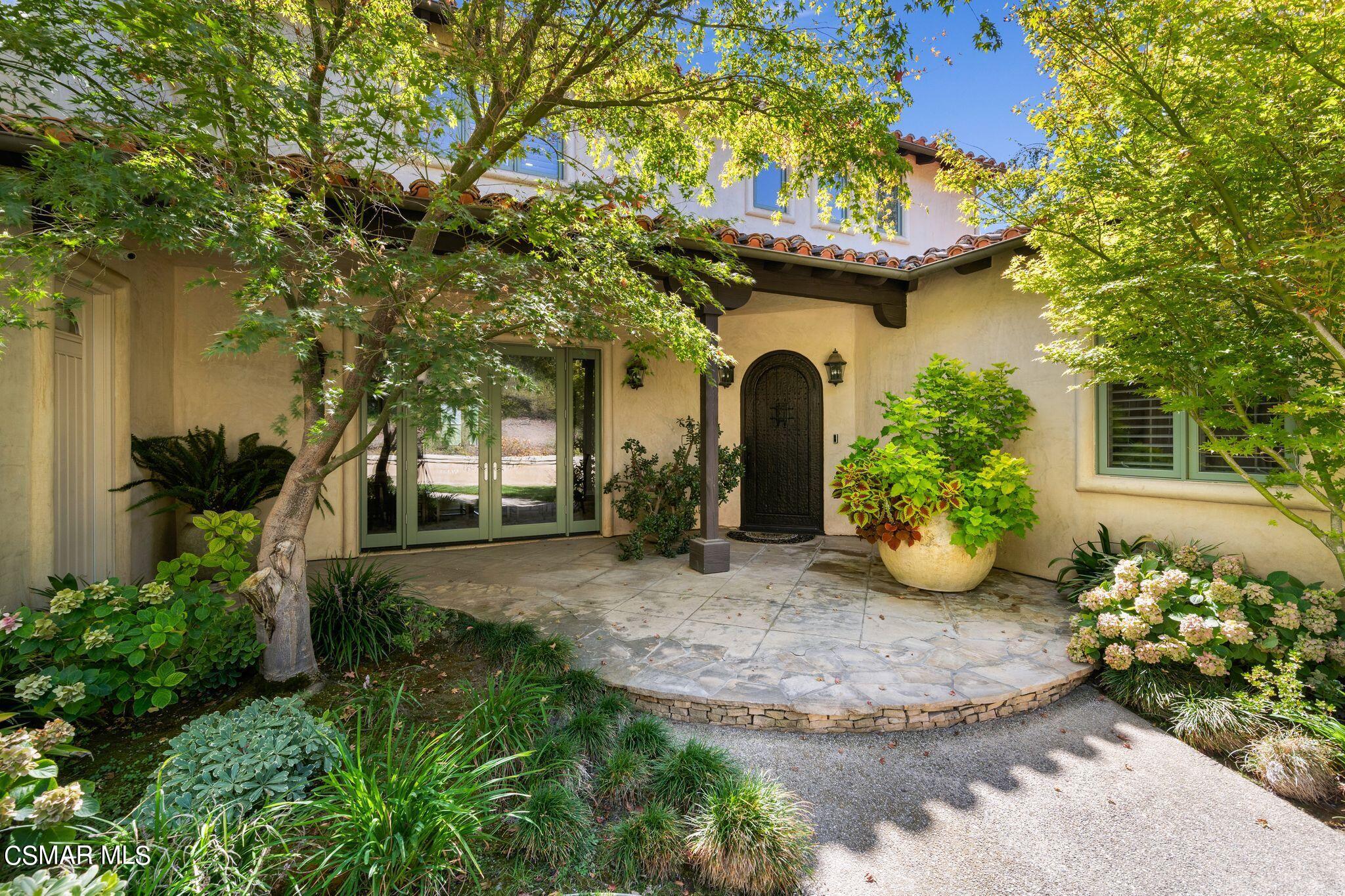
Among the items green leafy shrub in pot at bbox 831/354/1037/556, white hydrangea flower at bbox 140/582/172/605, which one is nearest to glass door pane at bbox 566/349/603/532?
green leafy shrub in pot at bbox 831/354/1037/556

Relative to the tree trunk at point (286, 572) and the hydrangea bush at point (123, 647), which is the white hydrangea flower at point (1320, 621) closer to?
the tree trunk at point (286, 572)

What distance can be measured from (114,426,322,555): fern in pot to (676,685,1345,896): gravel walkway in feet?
14.7

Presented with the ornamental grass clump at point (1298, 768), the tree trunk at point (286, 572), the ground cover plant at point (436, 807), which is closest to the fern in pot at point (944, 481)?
the ornamental grass clump at point (1298, 768)

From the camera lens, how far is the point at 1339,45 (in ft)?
7.10

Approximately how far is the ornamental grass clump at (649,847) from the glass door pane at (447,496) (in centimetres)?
494

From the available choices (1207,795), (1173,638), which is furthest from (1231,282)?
(1207,795)

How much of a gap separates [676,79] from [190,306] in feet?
16.7

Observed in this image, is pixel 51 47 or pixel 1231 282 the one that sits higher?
pixel 51 47

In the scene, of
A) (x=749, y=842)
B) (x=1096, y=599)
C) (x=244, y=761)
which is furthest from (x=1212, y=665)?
(x=244, y=761)

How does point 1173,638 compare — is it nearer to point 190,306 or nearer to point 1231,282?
point 1231,282

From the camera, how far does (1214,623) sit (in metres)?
2.90

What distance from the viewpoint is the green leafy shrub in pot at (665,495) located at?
6152 millimetres

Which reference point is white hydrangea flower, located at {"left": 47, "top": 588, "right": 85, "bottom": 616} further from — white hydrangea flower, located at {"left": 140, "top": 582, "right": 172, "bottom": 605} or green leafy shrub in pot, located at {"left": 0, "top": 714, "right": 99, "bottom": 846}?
green leafy shrub in pot, located at {"left": 0, "top": 714, "right": 99, "bottom": 846}

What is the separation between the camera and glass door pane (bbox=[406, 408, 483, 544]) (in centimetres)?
629
